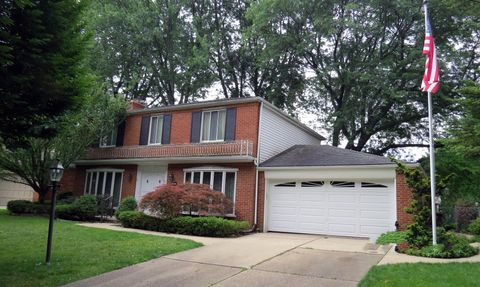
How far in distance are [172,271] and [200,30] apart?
26.5m

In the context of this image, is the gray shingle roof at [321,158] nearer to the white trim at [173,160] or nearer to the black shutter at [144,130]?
the white trim at [173,160]

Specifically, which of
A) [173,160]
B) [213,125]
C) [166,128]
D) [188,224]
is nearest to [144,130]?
[166,128]

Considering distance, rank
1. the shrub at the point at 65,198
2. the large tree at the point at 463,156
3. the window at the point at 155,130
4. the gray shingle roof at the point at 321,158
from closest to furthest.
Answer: the large tree at the point at 463,156, the gray shingle roof at the point at 321,158, the window at the point at 155,130, the shrub at the point at 65,198

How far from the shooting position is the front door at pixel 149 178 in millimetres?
18125

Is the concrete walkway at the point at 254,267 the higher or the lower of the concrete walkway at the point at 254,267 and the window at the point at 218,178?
the lower

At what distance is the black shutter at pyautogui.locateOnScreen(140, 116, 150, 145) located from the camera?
746 inches

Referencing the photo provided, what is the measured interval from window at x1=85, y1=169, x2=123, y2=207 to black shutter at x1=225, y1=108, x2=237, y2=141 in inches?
264

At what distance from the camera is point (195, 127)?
17.4m

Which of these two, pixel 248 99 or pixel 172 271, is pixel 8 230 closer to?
pixel 172 271

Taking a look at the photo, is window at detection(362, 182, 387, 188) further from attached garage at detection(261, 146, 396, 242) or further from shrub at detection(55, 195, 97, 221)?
shrub at detection(55, 195, 97, 221)

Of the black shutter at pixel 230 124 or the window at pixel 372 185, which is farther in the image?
the black shutter at pixel 230 124

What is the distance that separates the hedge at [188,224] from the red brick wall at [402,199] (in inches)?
220

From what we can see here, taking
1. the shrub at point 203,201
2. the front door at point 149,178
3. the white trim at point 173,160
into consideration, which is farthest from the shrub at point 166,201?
the front door at point 149,178

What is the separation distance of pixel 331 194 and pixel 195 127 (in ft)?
23.0
